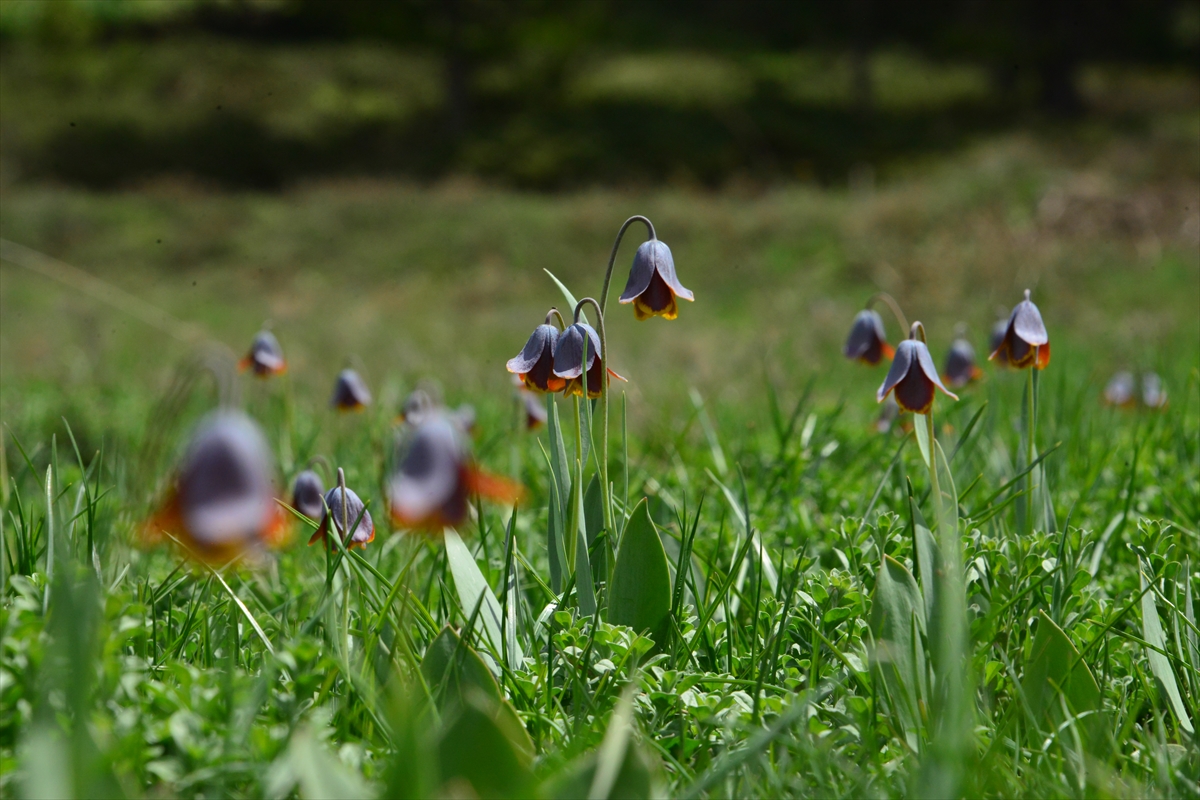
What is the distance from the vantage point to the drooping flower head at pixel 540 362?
1565mm

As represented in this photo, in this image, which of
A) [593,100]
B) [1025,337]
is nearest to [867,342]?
[1025,337]

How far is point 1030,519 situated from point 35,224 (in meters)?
18.8

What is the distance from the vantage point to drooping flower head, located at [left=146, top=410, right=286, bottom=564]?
842 millimetres

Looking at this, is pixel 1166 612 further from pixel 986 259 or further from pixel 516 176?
pixel 516 176

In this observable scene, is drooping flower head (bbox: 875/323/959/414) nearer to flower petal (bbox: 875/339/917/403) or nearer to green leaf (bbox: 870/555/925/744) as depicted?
flower petal (bbox: 875/339/917/403)

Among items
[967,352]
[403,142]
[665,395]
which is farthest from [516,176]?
[967,352]

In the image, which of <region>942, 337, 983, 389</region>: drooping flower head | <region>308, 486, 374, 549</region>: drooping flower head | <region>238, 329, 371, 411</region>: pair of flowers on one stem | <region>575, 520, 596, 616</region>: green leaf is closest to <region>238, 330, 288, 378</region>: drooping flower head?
<region>238, 329, 371, 411</region>: pair of flowers on one stem

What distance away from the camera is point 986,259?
9.86m

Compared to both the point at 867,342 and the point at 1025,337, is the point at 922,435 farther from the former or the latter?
the point at 867,342

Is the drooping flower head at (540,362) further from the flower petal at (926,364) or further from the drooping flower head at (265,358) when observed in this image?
the drooping flower head at (265,358)

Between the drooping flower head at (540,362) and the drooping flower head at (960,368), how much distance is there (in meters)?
1.66

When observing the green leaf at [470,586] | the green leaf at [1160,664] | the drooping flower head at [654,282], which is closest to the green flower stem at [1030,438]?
the green leaf at [1160,664]

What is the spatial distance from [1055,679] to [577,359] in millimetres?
872

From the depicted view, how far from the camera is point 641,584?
1.44 meters
